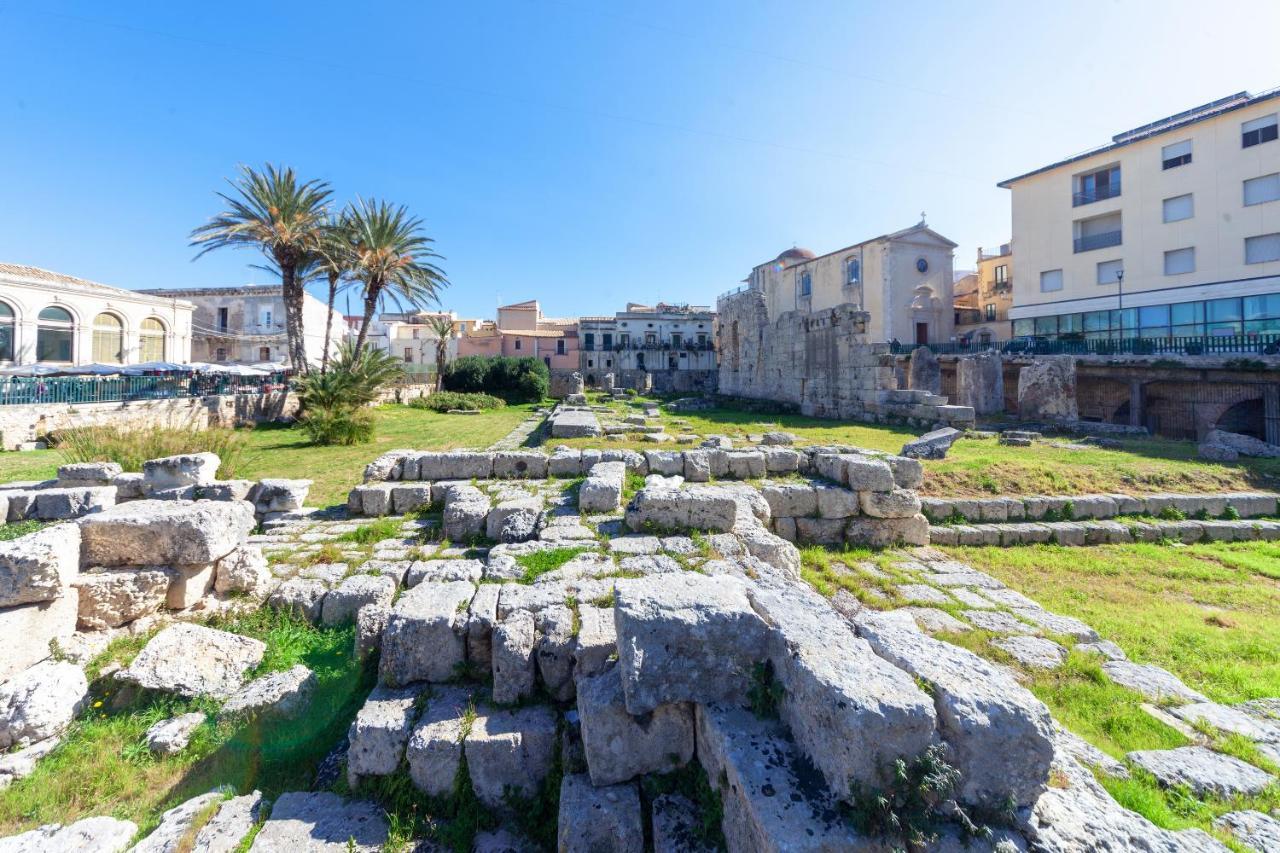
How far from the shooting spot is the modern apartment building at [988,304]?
39394 millimetres

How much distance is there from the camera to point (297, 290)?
25.1 meters

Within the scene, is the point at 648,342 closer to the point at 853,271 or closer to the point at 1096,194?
the point at 853,271

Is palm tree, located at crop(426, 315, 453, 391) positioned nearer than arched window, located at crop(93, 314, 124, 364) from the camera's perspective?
No

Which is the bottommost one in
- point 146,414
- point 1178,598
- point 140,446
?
point 1178,598

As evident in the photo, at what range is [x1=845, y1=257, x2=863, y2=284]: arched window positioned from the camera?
40.8 metres

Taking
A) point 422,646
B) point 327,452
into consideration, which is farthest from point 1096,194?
point 422,646

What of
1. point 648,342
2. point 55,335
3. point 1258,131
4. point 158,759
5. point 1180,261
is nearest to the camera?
point 158,759

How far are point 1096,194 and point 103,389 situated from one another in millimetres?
46031

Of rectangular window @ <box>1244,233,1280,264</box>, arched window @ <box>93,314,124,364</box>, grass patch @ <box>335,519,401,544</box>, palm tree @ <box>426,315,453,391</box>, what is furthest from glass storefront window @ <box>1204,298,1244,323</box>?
arched window @ <box>93,314,124,364</box>

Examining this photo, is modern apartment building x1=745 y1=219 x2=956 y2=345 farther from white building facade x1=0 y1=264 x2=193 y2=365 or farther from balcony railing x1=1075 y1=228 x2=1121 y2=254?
white building facade x1=0 y1=264 x2=193 y2=365

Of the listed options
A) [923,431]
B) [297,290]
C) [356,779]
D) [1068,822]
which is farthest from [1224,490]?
[297,290]

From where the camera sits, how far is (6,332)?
27344mm

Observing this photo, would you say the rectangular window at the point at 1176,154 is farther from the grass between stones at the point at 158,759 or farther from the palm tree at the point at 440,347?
the palm tree at the point at 440,347

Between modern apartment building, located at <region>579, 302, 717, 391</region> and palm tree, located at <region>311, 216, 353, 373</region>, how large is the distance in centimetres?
3127
